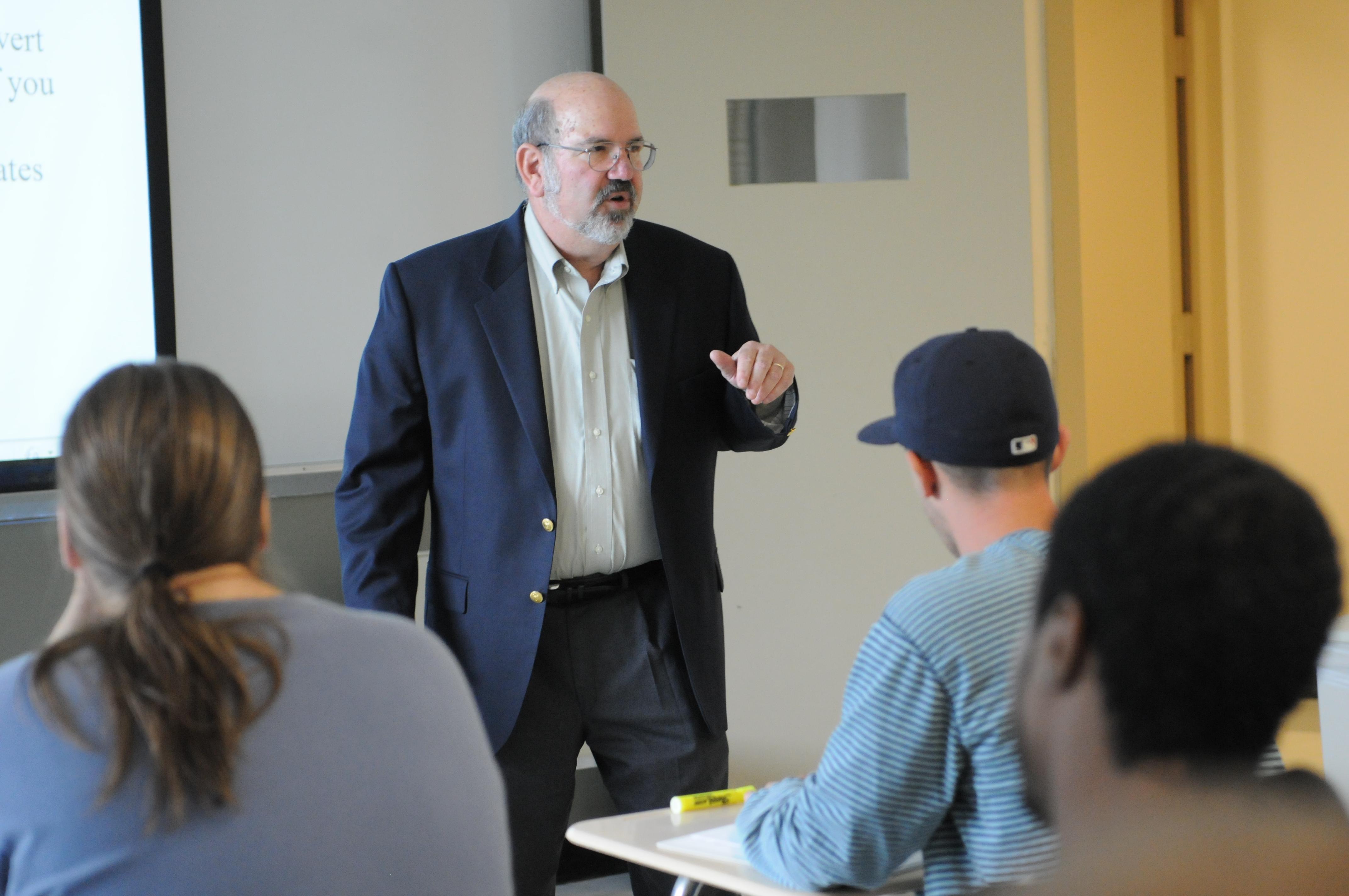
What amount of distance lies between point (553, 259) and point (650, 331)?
211 mm

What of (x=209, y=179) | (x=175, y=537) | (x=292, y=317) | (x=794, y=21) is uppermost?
(x=794, y=21)

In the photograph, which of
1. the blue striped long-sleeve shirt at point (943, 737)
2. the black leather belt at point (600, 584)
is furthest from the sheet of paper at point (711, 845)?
the black leather belt at point (600, 584)

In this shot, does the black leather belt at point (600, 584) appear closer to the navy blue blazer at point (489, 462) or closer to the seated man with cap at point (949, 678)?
the navy blue blazer at point (489, 462)

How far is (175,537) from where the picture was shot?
1.01 meters

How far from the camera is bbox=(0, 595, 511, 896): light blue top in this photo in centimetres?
93

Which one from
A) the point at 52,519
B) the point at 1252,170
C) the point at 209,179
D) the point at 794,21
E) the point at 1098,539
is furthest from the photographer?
the point at 1252,170

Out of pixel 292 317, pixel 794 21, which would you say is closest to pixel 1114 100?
pixel 794 21

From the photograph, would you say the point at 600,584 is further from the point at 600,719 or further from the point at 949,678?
the point at 949,678

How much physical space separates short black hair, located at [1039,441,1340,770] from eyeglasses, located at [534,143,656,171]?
159 centimetres

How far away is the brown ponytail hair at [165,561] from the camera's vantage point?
0.93 m

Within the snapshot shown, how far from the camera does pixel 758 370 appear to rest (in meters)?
2.01

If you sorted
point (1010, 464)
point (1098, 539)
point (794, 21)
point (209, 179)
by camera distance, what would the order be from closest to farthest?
point (1098, 539), point (1010, 464), point (209, 179), point (794, 21)

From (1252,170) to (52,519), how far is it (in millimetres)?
4558

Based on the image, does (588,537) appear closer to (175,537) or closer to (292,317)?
(175,537)
